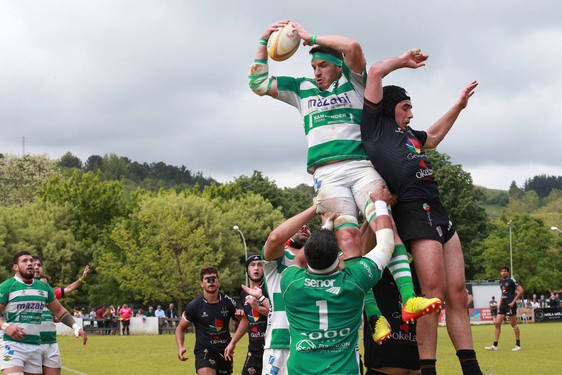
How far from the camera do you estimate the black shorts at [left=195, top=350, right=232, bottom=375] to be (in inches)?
445

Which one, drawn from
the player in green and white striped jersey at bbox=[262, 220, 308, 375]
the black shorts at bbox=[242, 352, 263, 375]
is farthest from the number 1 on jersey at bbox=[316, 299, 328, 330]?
the black shorts at bbox=[242, 352, 263, 375]

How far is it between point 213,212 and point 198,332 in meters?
50.6

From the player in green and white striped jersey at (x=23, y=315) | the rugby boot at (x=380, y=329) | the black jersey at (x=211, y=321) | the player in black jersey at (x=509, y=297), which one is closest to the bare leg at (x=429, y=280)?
the rugby boot at (x=380, y=329)

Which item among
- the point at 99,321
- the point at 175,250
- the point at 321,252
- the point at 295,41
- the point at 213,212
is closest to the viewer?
the point at 321,252

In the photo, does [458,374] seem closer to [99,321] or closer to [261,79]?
[261,79]

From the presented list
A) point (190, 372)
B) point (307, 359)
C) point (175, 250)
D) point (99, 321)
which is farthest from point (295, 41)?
point (175, 250)

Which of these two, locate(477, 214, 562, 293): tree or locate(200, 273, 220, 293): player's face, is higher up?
locate(477, 214, 562, 293): tree

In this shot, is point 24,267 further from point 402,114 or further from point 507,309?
point 507,309

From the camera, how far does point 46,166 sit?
295ft

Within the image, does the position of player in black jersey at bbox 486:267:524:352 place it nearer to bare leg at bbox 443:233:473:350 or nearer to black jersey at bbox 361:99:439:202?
bare leg at bbox 443:233:473:350

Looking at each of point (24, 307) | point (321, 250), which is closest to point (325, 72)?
point (321, 250)

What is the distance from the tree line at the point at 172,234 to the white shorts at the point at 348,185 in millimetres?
50078

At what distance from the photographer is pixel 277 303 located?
7910 mm

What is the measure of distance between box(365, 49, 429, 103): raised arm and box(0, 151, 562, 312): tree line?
165ft
